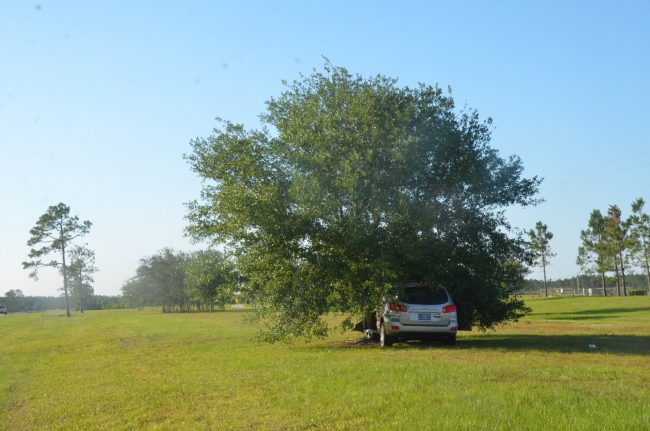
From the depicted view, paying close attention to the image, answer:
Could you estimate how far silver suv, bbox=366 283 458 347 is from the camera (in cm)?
1691

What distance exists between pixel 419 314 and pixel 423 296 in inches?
25.8

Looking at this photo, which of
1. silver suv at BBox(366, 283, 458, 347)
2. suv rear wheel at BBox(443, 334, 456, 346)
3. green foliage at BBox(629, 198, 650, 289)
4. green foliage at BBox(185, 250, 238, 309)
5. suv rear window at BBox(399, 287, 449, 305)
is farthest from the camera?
green foliage at BBox(629, 198, 650, 289)

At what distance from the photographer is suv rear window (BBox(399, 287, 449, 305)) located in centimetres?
1719

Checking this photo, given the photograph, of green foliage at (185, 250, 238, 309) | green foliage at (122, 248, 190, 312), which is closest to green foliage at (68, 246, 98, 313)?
green foliage at (122, 248, 190, 312)

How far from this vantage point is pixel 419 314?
55.4 ft

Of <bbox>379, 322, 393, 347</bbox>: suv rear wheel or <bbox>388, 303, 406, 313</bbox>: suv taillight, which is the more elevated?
<bbox>388, 303, 406, 313</bbox>: suv taillight

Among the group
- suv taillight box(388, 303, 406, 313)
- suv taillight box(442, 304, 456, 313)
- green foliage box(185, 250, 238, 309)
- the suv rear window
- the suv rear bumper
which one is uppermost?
green foliage box(185, 250, 238, 309)

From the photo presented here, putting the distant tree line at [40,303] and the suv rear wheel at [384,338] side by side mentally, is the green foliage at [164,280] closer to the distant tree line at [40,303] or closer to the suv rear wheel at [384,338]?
the distant tree line at [40,303]

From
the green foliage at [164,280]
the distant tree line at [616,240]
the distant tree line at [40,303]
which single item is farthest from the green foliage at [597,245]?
the distant tree line at [40,303]

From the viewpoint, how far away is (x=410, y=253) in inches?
653

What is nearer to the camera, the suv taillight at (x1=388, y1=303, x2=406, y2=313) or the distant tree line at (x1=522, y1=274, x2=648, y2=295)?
the suv taillight at (x1=388, y1=303, x2=406, y2=313)

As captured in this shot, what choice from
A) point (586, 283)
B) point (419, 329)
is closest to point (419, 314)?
point (419, 329)

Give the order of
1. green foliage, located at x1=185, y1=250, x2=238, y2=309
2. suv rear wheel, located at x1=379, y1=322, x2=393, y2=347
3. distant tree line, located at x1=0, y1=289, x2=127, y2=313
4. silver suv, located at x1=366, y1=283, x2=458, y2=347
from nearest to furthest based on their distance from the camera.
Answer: silver suv, located at x1=366, y1=283, x2=458, y2=347 < suv rear wheel, located at x1=379, y1=322, x2=393, y2=347 < green foliage, located at x1=185, y1=250, x2=238, y2=309 < distant tree line, located at x1=0, y1=289, x2=127, y2=313

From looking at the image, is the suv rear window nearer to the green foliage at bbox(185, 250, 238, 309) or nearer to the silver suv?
the silver suv
